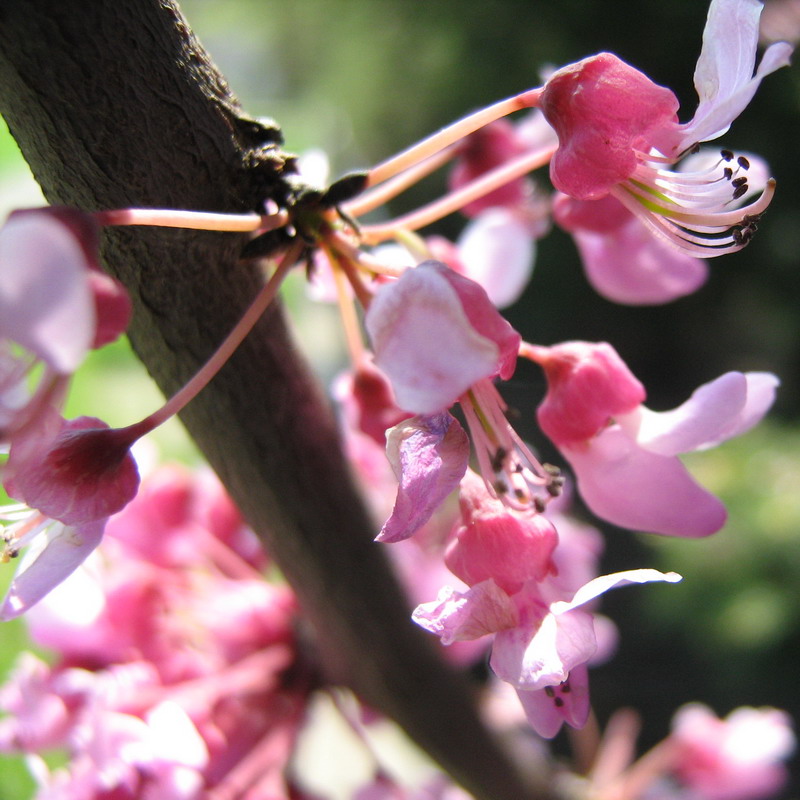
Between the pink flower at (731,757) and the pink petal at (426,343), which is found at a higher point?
Answer: the pink flower at (731,757)

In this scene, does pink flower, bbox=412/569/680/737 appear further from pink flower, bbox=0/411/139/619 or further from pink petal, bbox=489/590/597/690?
pink flower, bbox=0/411/139/619

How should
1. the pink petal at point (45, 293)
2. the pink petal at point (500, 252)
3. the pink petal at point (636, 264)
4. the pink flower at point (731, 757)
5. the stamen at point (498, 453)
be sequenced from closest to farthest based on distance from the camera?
the pink petal at point (45, 293), the stamen at point (498, 453), the pink petal at point (636, 264), the pink petal at point (500, 252), the pink flower at point (731, 757)

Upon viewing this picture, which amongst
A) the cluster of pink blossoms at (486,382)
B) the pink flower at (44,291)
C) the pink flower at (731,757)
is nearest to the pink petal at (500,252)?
the cluster of pink blossoms at (486,382)

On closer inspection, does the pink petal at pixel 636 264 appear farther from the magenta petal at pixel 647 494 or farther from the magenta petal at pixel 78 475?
the magenta petal at pixel 78 475

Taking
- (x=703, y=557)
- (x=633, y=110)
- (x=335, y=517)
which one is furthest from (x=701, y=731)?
(x=703, y=557)

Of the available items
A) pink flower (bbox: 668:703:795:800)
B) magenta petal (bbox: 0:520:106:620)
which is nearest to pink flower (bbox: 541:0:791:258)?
magenta petal (bbox: 0:520:106:620)

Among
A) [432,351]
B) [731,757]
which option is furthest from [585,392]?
[731,757]
